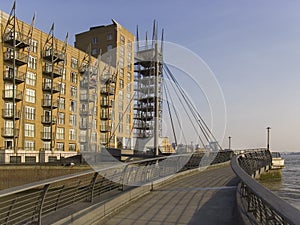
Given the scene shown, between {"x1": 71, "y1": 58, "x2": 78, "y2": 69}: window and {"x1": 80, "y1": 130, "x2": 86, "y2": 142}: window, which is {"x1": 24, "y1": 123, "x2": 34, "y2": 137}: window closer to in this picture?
{"x1": 80, "y1": 130, "x2": 86, "y2": 142}: window

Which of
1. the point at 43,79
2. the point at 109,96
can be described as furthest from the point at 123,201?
the point at 109,96

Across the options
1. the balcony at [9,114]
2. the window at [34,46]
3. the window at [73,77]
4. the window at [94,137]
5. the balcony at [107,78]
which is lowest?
the window at [94,137]

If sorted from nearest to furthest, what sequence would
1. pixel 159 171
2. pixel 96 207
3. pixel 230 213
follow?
pixel 96 207 → pixel 230 213 → pixel 159 171

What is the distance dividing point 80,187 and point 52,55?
3381cm

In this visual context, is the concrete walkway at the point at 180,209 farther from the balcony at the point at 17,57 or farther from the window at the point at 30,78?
the window at the point at 30,78

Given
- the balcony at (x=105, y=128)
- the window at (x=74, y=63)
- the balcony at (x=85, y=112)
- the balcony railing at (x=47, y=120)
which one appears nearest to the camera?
the balcony railing at (x=47, y=120)

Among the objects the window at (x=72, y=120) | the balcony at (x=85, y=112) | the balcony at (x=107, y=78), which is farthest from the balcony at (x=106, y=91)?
the window at (x=72, y=120)

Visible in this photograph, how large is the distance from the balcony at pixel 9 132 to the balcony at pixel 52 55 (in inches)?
390

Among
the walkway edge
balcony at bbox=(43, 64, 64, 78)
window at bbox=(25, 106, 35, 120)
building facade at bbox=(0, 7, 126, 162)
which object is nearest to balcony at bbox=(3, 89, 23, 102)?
building facade at bbox=(0, 7, 126, 162)

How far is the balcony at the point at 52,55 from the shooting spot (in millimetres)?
41397

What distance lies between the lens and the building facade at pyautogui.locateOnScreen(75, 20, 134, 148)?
53750 millimetres

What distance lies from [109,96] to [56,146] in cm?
1482

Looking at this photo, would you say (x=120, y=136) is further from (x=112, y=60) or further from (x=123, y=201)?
(x=123, y=201)

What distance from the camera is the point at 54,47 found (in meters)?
43.2
